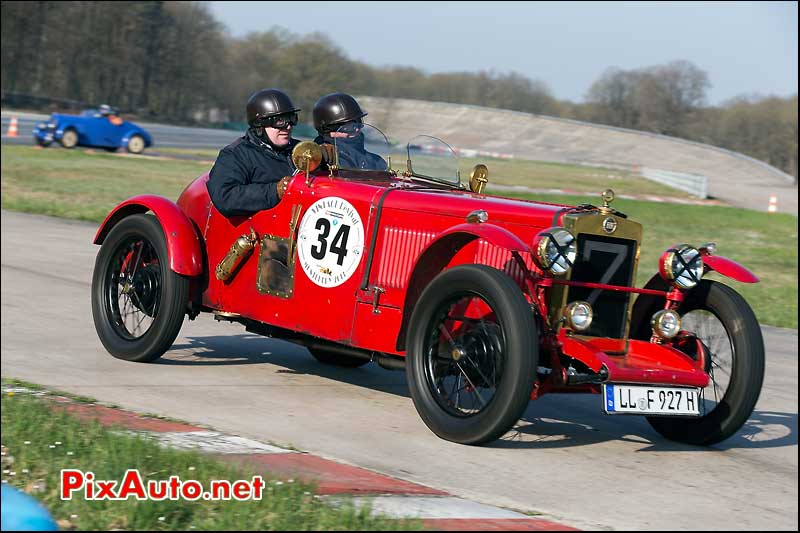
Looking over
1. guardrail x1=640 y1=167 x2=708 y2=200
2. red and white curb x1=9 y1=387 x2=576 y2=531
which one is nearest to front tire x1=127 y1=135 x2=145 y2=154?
guardrail x1=640 y1=167 x2=708 y2=200

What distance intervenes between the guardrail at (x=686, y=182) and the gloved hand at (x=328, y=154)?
33540 millimetres

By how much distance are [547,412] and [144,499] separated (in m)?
3.17

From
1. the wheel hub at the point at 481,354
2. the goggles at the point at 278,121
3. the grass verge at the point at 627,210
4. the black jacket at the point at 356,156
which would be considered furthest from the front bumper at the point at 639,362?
the grass verge at the point at 627,210

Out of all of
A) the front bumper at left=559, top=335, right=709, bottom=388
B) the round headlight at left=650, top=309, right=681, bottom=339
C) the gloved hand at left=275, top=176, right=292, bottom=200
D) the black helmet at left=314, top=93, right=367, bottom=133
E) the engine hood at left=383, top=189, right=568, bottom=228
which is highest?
the black helmet at left=314, top=93, right=367, bottom=133

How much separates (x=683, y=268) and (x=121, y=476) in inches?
125

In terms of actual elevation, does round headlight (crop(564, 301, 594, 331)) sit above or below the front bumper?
above

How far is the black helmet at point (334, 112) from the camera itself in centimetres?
711

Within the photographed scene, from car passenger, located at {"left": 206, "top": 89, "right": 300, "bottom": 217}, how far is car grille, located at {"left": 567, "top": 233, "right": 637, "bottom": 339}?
6.58 ft

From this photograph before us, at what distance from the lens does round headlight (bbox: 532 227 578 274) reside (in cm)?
518

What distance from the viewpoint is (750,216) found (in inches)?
1105

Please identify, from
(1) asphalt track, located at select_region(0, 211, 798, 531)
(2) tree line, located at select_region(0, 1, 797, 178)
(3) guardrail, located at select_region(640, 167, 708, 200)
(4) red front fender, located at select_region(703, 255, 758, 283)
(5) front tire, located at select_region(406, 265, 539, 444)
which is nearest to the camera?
(1) asphalt track, located at select_region(0, 211, 798, 531)

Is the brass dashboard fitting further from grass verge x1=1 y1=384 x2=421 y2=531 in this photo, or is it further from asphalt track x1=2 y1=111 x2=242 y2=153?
asphalt track x1=2 y1=111 x2=242 y2=153

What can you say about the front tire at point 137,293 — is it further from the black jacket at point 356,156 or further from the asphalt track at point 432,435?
the black jacket at point 356,156

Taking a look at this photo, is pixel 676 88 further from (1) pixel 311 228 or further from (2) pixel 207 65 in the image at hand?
(1) pixel 311 228
